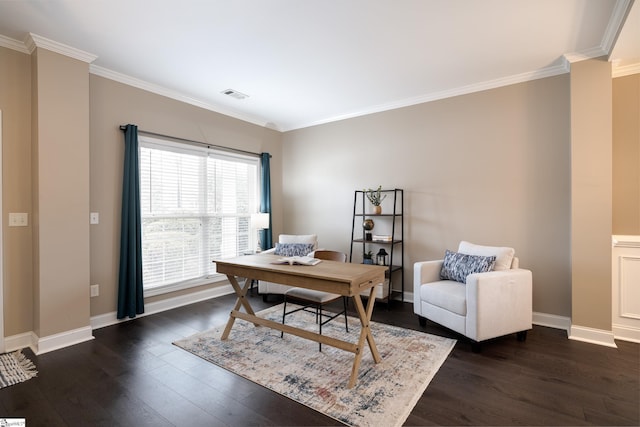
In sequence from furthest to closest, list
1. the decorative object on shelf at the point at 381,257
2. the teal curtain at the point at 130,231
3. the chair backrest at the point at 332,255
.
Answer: the decorative object on shelf at the point at 381,257 < the teal curtain at the point at 130,231 < the chair backrest at the point at 332,255

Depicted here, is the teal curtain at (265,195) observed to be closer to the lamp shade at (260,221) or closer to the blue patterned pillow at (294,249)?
the lamp shade at (260,221)

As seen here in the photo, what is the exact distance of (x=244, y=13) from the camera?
8.02 ft

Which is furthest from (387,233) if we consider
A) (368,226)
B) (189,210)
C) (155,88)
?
(155,88)

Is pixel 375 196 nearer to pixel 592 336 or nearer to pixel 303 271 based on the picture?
pixel 303 271

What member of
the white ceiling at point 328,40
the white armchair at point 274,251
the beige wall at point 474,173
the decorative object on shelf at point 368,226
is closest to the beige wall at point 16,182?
the white ceiling at point 328,40

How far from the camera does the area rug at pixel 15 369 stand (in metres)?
2.35

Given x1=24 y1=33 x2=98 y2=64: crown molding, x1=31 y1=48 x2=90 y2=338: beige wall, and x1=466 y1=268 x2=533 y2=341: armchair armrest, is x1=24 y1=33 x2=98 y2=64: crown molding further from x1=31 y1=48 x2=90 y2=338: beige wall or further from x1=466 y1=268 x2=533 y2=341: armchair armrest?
x1=466 y1=268 x2=533 y2=341: armchair armrest

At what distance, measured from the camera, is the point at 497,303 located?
2.86 meters

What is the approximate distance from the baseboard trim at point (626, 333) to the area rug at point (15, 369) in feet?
17.4

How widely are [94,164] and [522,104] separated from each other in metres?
4.93

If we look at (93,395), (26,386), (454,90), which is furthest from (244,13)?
(26,386)

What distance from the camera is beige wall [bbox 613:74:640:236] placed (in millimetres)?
3111

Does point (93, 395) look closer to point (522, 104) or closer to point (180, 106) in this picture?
point (180, 106)

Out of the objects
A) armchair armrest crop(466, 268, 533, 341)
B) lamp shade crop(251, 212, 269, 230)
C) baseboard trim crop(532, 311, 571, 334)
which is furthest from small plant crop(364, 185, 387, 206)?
baseboard trim crop(532, 311, 571, 334)
